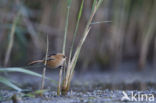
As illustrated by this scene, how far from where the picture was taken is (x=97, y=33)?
5.35m

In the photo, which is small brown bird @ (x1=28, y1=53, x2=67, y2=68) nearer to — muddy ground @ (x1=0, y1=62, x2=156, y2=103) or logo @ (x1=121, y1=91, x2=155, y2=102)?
muddy ground @ (x1=0, y1=62, x2=156, y2=103)

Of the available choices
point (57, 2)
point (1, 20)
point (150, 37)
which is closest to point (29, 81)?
point (1, 20)

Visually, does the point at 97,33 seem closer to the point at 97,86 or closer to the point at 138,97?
the point at 97,86

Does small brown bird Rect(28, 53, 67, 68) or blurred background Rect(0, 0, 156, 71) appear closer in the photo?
small brown bird Rect(28, 53, 67, 68)

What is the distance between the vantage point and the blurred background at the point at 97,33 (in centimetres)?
523

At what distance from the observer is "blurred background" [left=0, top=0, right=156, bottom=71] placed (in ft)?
17.2

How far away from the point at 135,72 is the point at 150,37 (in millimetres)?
572

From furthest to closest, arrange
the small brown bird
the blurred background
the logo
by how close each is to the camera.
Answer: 1. the blurred background
2. the small brown bird
3. the logo

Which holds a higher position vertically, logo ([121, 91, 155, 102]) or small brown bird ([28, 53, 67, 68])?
small brown bird ([28, 53, 67, 68])

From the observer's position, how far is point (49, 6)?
18.4ft

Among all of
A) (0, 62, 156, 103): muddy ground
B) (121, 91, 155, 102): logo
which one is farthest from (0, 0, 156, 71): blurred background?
(121, 91, 155, 102): logo

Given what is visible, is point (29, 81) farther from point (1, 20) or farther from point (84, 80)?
point (1, 20)

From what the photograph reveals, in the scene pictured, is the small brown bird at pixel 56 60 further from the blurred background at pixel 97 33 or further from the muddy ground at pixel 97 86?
the blurred background at pixel 97 33

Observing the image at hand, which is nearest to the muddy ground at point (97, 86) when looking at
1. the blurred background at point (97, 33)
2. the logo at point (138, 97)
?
the logo at point (138, 97)
